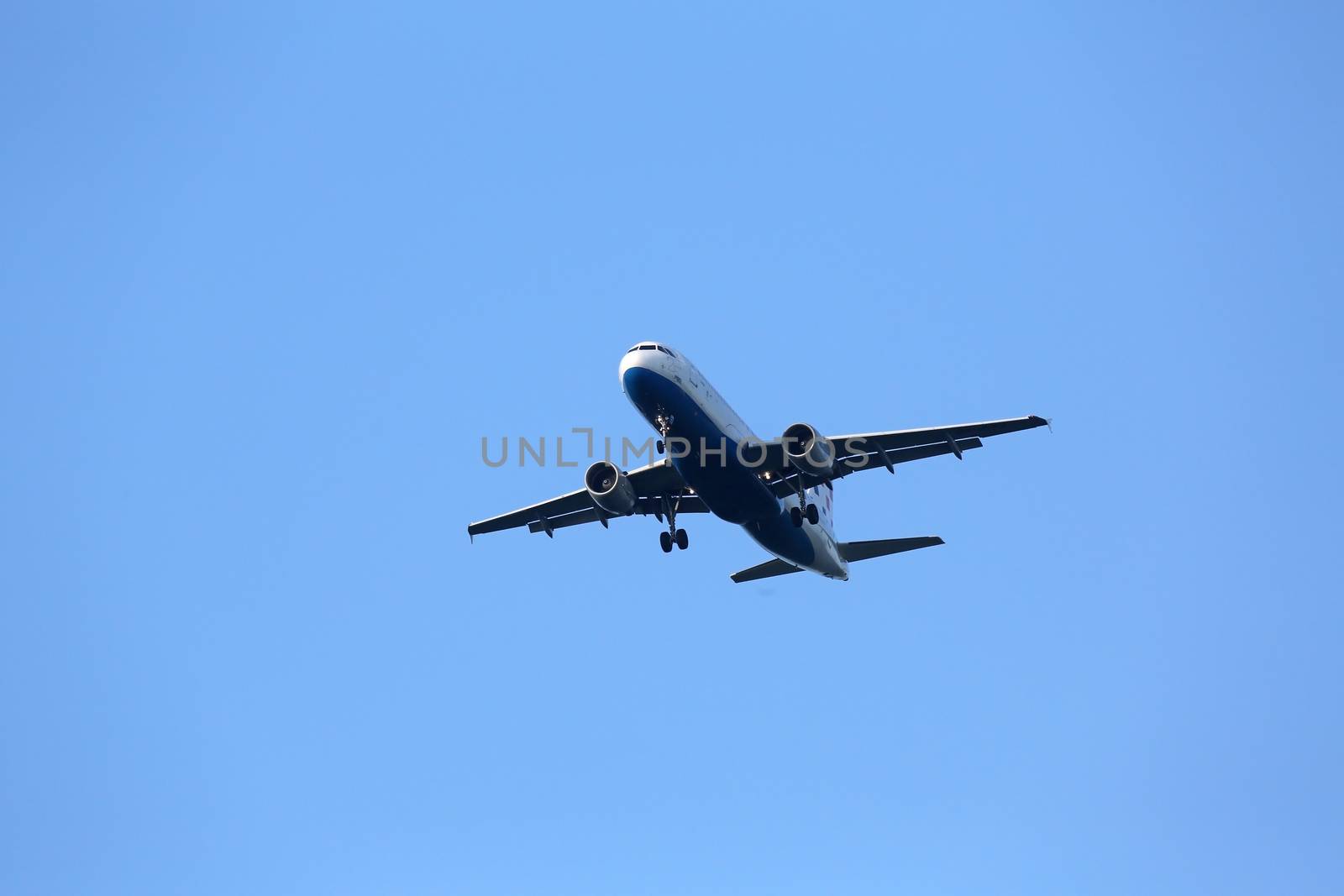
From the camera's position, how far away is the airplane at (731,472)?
47.3m

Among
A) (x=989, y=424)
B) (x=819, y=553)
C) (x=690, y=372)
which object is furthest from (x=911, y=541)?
(x=690, y=372)

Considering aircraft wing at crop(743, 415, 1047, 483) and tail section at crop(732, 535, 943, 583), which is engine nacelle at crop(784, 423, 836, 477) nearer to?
aircraft wing at crop(743, 415, 1047, 483)

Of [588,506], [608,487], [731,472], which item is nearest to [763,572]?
[588,506]

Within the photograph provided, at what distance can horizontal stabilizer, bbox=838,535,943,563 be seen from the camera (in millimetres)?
55531

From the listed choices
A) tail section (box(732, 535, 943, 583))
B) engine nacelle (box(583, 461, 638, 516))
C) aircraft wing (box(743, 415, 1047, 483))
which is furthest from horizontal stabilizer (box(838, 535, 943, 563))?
engine nacelle (box(583, 461, 638, 516))

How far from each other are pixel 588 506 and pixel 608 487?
160 inches

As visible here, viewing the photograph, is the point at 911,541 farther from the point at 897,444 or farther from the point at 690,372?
the point at 690,372

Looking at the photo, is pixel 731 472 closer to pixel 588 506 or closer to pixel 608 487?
pixel 608 487

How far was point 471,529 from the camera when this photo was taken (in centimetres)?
5634

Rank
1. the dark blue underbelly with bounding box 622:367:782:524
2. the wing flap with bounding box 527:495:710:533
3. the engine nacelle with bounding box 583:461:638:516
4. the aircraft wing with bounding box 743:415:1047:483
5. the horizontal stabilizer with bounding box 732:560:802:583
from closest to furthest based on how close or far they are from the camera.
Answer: the dark blue underbelly with bounding box 622:367:782:524, the aircraft wing with bounding box 743:415:1047:483, the engine nacelle with bounding box 583:461:638:516, the wing flap with bounding box 527:495:710:533, the horizontal stabilizer with bounding box 732:560:802:583

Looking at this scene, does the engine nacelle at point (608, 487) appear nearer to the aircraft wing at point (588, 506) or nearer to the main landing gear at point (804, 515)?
the aircraft wing at point (588, 506)

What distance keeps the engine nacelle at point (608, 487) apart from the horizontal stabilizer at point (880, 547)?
9.33m

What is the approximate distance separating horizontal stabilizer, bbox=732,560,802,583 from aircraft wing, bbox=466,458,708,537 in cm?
459

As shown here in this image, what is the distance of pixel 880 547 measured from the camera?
5697 centimetres
